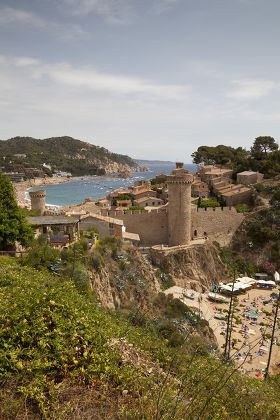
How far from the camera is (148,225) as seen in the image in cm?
2722

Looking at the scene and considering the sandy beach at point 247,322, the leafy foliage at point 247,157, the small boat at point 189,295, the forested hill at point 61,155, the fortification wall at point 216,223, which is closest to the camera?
the sandy beach at point 247,322

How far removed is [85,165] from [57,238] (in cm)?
13732

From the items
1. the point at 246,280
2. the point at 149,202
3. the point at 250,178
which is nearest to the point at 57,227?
the point at 246,280

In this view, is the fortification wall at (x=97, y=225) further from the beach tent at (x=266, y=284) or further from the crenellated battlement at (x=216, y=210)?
the beach tent at (x=266, y=284)

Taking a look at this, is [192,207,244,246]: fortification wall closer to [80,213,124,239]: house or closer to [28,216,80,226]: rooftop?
[80,213,124,239]: house

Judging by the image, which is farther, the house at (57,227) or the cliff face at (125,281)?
the house at (57,227)

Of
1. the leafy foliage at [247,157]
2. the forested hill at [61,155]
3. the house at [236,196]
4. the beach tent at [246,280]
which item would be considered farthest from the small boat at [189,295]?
the forested hill at [61,155]

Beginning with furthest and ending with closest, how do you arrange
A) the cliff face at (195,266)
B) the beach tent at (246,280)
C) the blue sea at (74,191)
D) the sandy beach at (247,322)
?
the blue sea at (74,191) → the beach tent at (246,280) → the cliff face at (195,266) → the sandy beach at (247,322)

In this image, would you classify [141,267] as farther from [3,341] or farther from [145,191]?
[145,191]

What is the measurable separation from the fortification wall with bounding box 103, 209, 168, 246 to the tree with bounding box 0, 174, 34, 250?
11793mm

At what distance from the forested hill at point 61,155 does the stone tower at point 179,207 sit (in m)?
102

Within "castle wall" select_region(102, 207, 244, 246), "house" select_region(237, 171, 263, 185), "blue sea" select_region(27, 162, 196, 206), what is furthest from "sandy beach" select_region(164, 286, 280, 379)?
"blue sea" select_region(27, 162, 196, 206)

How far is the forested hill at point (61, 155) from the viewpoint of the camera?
136125mm

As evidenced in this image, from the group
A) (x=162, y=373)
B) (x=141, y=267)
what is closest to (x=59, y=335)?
(x=162, y=373)
